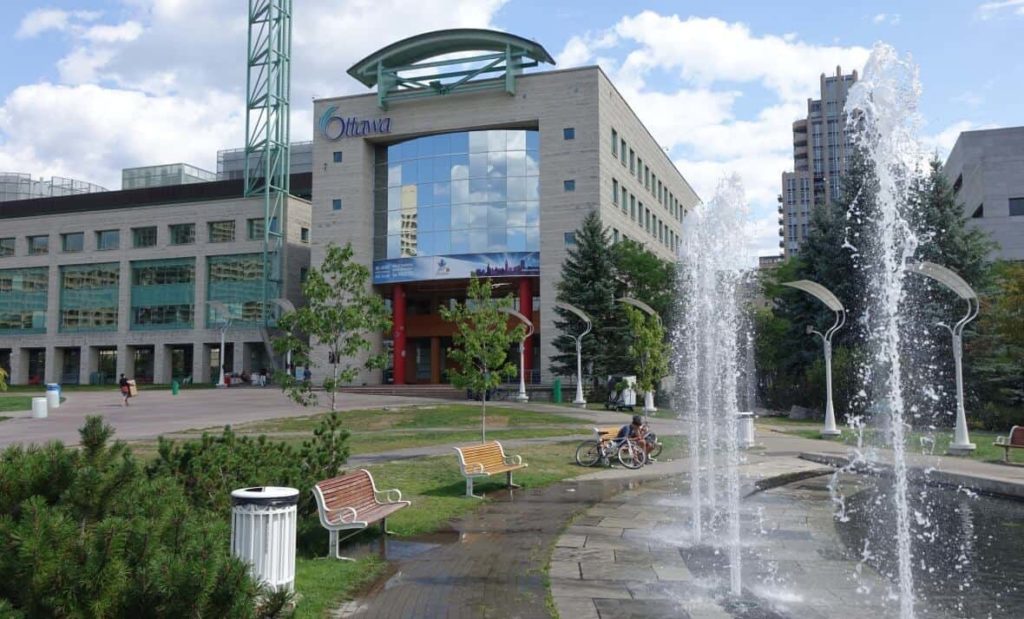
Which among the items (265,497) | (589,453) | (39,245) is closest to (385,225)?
(39,245)

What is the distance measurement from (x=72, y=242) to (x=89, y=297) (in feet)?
17.8

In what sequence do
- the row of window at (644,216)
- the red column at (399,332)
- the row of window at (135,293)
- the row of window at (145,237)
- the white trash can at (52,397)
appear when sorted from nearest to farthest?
1. the white trash can at (52,397)
2. the row of window at (644,216)
3. the red column at (399,332)
4. the row of window at (135,293)
5. the row of window at (145,237)

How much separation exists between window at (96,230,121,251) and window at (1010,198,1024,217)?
68.2 meters

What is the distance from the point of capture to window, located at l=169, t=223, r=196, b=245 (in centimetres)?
6366

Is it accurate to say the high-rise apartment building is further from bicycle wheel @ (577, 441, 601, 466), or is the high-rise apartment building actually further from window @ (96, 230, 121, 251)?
bicycle wheel @ (577, 441, 601, 466)

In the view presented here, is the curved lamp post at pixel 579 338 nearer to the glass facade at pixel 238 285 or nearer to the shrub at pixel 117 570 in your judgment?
the glass facade at pixel 238 285

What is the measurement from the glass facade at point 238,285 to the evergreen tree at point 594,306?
2971 centimetres

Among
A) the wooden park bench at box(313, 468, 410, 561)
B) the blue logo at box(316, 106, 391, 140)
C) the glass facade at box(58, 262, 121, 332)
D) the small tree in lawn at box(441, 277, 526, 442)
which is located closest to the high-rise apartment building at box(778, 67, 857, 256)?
the blue logo at box(316, 106, 391, 140)

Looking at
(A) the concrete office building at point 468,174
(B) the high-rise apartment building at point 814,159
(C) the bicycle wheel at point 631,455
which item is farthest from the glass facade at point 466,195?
(B) the high-rise apartment building at point 814,159

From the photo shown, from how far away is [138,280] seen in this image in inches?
2564

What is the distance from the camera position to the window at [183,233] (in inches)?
2506

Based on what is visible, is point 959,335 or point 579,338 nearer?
point 959,335

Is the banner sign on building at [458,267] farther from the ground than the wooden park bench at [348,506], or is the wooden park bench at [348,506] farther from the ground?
the banner sign on building at [458,267]

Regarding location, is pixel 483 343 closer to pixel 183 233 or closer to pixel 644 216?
pixel 644 216
